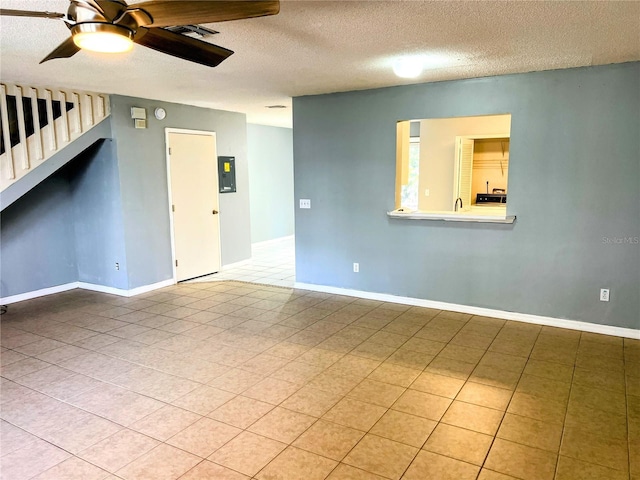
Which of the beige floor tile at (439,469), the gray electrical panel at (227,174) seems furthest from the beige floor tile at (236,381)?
the gray electrical panel at (227,174)

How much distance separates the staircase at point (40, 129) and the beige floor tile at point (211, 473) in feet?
11.4

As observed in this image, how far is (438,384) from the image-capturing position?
2930 mm

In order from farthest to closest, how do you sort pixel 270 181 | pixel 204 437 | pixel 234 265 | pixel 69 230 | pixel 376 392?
pixel 270 181
pixel 234 265
pixel 69 230
pixel 376 392
pixel 204 437

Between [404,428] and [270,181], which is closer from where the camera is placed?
[404,428]

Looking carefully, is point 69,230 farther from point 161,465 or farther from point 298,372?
point 161,465

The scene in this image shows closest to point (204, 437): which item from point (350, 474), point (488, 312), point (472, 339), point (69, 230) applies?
point (350, 474)

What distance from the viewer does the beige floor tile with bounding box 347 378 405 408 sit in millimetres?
2740

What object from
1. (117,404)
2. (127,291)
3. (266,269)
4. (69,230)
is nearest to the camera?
(117,404)

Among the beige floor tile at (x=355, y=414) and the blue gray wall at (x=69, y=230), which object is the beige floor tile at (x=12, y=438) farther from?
the blue gray wall at (x=69, y=230)

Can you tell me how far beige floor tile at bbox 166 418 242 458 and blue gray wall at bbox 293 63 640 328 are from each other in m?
2.76

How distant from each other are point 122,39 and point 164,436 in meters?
2.02

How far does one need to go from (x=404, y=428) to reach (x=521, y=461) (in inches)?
23.6

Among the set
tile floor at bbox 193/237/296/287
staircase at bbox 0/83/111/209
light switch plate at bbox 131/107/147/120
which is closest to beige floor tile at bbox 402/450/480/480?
tile floor at bbox 193/237/296/287

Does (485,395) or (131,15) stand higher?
(131,15)
